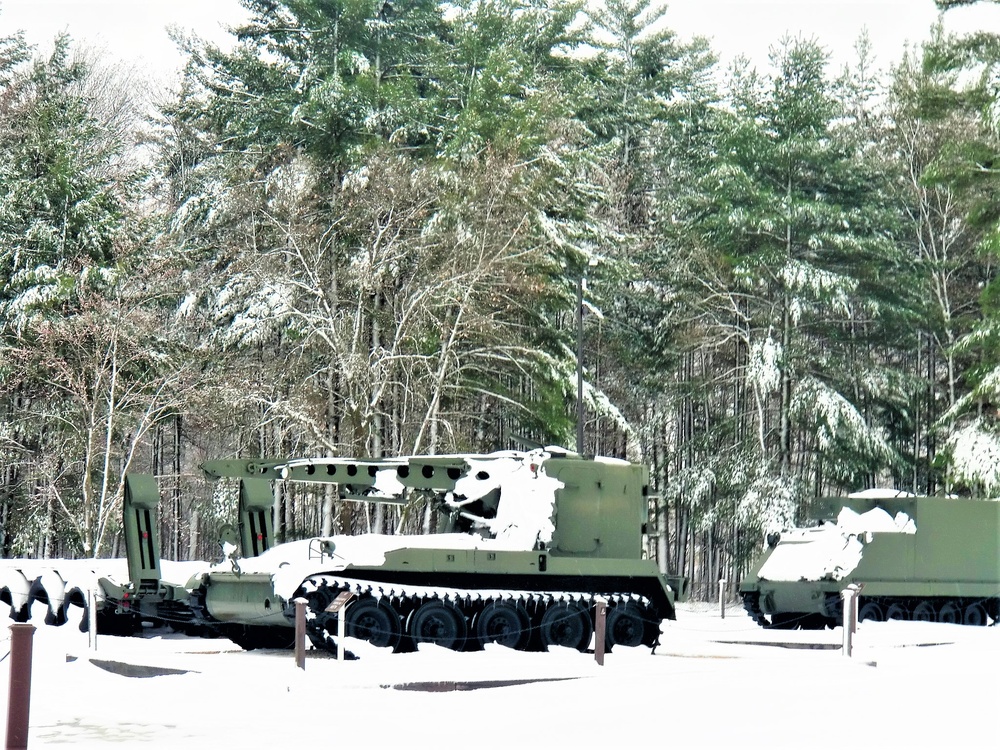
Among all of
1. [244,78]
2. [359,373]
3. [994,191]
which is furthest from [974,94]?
[244,78]

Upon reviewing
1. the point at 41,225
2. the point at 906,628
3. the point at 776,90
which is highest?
the point at 776,90

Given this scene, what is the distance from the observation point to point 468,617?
674 inches

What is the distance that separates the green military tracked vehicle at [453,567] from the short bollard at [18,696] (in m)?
7.84

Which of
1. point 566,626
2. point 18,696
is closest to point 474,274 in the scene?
point 566,626

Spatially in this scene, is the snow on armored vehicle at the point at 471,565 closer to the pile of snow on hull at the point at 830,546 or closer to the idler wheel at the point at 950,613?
the pile of snow on hull at the point at 830,546

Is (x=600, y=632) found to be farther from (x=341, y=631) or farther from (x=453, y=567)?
(x=341, y=631)

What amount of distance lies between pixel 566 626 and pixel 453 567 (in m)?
1.75

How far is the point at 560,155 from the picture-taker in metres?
34.0

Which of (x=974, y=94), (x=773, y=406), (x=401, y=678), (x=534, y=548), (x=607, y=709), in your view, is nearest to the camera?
(x=607, y=709)

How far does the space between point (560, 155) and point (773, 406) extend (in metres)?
11.6

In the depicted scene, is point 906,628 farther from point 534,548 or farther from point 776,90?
point 776,90

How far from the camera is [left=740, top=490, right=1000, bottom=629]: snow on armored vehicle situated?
24172mm

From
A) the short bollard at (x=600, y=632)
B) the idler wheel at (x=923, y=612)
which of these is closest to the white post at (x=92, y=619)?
the short bollard at (x=600, y=632)

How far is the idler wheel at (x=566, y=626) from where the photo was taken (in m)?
17.4
